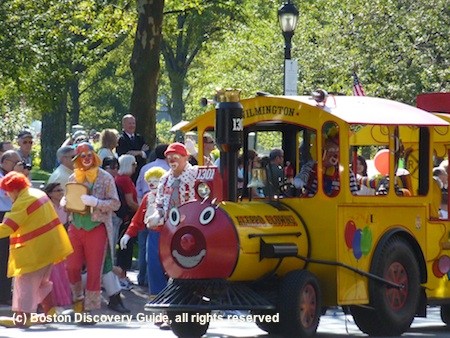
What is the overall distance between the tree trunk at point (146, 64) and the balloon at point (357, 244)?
358 inches

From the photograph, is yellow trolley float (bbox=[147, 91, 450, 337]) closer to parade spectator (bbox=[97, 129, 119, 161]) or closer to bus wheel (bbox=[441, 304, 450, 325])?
bus wheel (bbox=[441, 304, 450, 325])

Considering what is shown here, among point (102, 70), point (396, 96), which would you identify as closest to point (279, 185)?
point (396, 96)

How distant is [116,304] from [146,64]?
7148 mm

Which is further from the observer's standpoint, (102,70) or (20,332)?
(102,70)

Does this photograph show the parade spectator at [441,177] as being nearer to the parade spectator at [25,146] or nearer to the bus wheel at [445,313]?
the bus wheel at [445,313]

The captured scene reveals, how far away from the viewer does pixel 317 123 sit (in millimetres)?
14500

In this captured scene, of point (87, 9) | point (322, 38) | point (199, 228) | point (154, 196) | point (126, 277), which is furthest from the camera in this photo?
point (322, 38)

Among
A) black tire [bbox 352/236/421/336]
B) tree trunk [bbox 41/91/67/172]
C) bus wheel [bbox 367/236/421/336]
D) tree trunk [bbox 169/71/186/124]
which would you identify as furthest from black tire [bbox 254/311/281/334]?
tree trunk [bbox 169/71/186/124]

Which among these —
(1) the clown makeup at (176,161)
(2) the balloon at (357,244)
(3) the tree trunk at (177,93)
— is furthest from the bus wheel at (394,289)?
(3) the tree trunk at (177,93)

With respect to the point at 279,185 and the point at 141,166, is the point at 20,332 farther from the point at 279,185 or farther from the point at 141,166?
the point at 141,166

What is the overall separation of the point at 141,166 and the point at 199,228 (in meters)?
6.86

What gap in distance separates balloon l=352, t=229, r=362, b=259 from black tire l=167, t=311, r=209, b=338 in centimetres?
165

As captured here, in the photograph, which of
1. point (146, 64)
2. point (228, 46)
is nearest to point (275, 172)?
point (146, 64)

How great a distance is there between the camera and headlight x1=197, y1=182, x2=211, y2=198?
13.9m
